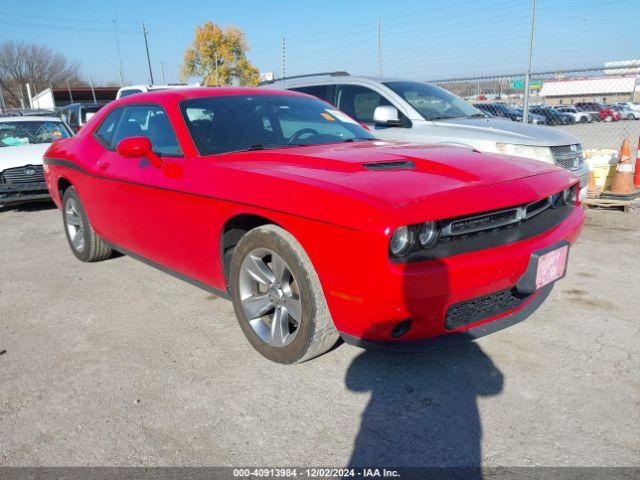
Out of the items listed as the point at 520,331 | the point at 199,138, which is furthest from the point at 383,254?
the point at 199,138

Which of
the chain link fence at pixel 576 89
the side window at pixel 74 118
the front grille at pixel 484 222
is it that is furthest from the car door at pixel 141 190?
the side window at pixel 74 118

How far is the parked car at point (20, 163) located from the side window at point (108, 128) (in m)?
3.73

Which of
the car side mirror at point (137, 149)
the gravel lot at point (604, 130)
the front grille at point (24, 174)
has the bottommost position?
the gravel lot at point (604, 130)

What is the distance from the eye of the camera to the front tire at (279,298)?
2363 millimetres

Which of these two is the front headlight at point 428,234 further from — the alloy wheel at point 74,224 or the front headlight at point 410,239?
the alloy wheel at point 74,224

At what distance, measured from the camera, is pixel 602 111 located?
2039 centimetres

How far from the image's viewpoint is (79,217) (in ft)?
14.9

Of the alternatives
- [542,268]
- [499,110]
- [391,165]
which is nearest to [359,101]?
[391,165]

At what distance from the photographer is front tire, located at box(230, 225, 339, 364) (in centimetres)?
236

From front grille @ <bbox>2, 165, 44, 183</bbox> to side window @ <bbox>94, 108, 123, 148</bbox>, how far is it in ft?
12.3

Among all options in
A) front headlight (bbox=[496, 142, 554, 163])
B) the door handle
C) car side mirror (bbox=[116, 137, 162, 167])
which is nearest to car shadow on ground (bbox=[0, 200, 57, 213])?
the door handle

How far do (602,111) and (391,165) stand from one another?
70.6 ft

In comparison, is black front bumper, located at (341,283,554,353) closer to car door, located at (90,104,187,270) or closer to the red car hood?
the red car hood

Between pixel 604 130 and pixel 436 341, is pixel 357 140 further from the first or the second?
pixel 604 130
